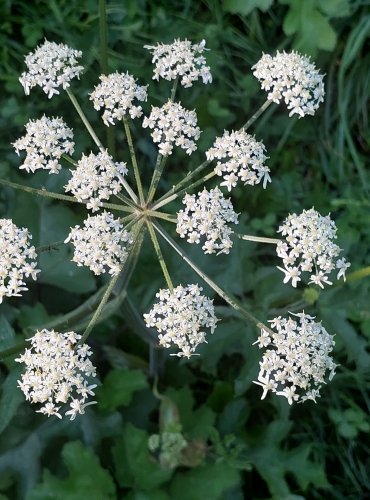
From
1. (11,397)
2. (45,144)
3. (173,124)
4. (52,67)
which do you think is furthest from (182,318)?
(52,67)

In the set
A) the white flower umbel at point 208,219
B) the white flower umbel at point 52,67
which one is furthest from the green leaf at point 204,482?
the white flower umbel at point 52,67

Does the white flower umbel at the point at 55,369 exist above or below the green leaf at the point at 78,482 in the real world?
above

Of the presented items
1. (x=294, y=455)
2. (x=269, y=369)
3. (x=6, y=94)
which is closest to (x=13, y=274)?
(x=269, y=369)

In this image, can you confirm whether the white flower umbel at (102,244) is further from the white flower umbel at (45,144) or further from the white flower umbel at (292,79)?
the white flower umbel at (292,79)

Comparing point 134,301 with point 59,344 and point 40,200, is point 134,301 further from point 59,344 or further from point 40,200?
point 59,344

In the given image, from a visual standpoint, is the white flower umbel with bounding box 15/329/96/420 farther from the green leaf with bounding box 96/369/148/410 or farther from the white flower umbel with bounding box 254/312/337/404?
the green leaf with bounding box 96/369/148/410

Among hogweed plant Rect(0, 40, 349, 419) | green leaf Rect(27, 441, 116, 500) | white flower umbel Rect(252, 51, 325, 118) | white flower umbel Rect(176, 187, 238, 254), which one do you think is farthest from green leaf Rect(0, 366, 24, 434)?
white flower umbel Rect(252, 51, 325, 118)

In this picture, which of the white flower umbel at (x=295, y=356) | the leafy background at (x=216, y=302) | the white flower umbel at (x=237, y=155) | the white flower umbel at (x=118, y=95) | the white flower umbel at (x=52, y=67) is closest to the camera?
the white flower umbel at (x=295, y=356)
